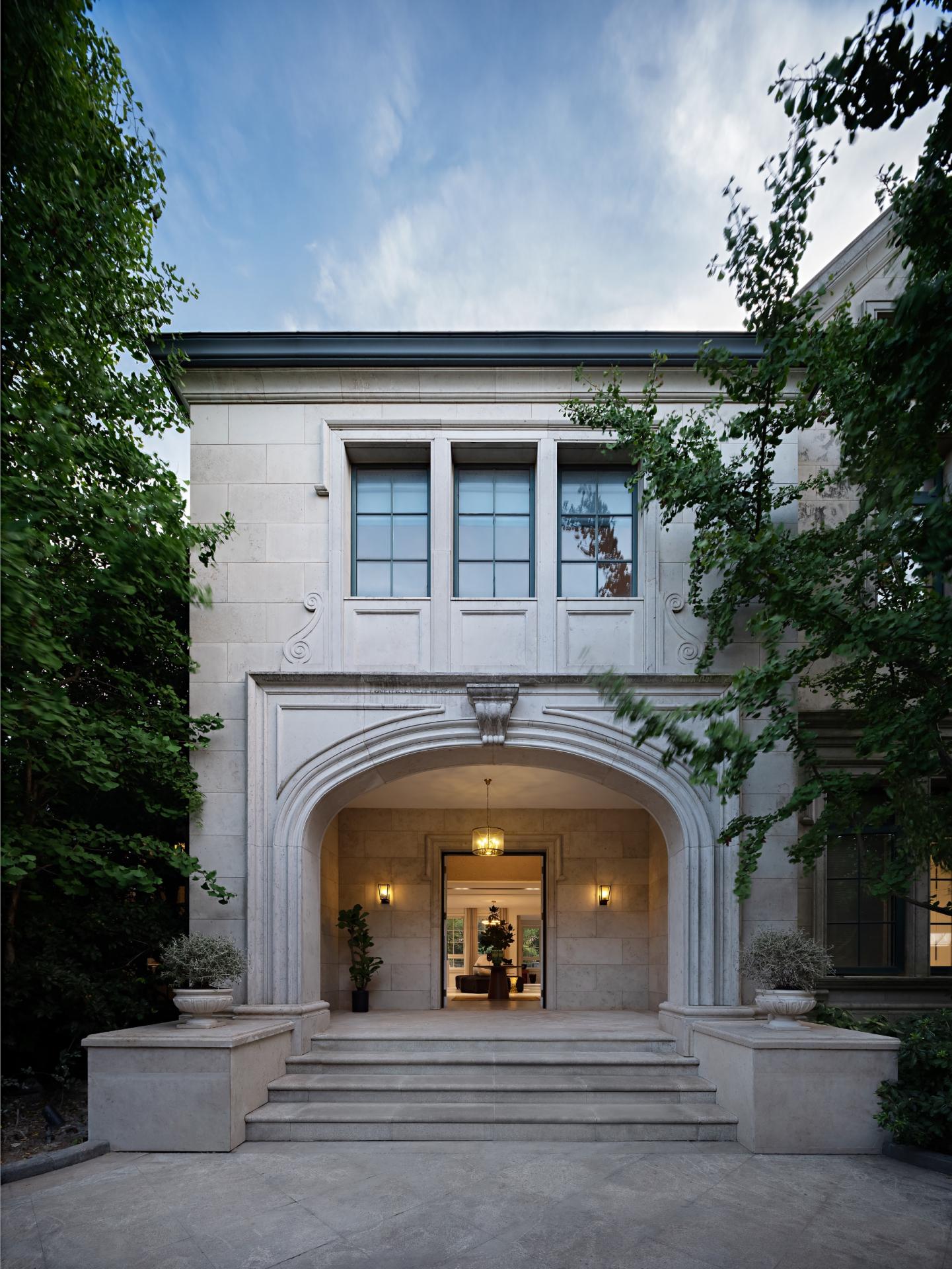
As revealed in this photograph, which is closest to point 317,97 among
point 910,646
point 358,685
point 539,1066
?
point 358,685

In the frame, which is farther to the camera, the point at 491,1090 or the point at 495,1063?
the point at 495,1063

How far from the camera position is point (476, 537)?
8.62 meters

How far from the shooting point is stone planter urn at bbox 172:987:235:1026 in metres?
6.72

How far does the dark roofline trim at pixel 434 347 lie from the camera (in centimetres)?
821

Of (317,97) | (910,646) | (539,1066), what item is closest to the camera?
(910,646)

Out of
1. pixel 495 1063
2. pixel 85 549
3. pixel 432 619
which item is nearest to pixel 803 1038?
pixel 495 1063

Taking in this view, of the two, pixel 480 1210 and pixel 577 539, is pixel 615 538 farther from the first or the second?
pixel 480 1210

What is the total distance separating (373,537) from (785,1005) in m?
5.93

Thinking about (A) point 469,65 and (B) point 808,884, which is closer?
(A) point 469,65

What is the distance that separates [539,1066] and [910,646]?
5.10 m

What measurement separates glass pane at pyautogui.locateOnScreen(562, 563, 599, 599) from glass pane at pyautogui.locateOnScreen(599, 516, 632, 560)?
210 mm

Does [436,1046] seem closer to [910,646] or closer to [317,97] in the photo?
[910,646]

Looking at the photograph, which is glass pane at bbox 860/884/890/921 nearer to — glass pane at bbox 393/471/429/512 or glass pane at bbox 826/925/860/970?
glass pane at bbox 826/925/860/970

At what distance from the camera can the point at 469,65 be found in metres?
5.21
